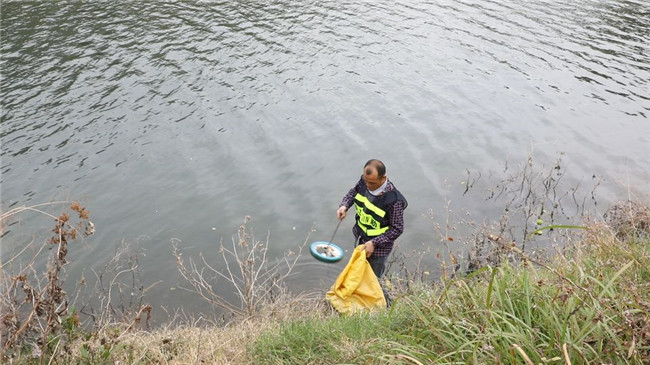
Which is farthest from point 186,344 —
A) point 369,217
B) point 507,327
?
point 507,327

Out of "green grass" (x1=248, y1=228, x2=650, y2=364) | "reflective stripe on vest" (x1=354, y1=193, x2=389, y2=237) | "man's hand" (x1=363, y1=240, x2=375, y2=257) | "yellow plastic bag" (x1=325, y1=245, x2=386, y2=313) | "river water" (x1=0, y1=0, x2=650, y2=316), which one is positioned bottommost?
"river water" (x1=0, y1=0, x2=650, y2=316)

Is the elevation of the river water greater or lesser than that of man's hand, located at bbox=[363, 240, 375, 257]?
lesser

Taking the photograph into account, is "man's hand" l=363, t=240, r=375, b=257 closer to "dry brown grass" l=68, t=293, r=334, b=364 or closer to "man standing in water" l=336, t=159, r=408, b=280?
"man standing in water" l=336, t=159, r=408, b=280

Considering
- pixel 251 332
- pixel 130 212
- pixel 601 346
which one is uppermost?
pixel 601 346

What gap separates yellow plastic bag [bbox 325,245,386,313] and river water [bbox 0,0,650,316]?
1693 millimetres

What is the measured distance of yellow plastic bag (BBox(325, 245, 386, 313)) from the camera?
7367 mm

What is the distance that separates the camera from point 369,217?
771 centimetres

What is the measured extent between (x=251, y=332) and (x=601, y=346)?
3.71 meters

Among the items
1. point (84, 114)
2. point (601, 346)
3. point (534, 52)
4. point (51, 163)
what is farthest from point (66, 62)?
point (601, 346)

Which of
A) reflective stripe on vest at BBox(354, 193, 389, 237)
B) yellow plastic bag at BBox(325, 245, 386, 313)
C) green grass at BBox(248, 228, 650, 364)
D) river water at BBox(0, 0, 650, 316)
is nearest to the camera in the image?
green grass at BBox(248, 228, 650, 364)

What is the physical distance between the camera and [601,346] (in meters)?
3.82

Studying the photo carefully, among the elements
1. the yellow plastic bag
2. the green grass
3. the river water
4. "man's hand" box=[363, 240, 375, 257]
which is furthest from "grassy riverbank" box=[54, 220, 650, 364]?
the river water

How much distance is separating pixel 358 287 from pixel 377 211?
97cm

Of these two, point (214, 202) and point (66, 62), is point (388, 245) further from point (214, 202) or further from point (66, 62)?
point (66, 62)
